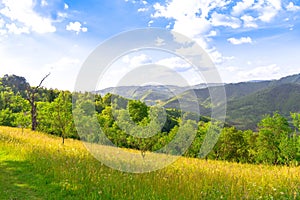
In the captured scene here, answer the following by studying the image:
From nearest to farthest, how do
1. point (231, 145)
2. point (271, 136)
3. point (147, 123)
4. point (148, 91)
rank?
point (148, 91), point (147, 123), point (271, 136), point (231, 145)

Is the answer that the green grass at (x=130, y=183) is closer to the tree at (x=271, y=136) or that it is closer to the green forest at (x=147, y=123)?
the green forest at (x=147, y=123)

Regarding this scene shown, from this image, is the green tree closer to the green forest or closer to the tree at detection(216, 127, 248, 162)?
the green forest

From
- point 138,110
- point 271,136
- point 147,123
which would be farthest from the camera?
point 271,136

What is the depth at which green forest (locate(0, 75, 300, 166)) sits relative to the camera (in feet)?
37.5

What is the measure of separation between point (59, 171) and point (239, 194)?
225 inches

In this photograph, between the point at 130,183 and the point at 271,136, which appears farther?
the point at 271,136

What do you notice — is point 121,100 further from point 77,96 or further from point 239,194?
point 239,194

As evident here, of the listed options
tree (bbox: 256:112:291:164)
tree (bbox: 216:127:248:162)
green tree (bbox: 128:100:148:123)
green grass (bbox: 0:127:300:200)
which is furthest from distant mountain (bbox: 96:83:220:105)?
tree (bbox: 216:127:248:162)

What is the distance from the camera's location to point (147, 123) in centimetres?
1086

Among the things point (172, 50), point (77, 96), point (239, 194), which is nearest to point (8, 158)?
point (77, 96)

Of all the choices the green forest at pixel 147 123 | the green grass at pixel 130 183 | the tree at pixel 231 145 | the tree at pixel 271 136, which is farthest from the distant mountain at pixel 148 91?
the tree at pixel 231 145

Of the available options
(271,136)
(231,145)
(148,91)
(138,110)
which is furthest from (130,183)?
(231,145)

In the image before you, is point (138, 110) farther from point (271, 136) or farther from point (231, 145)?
point (231, 145)

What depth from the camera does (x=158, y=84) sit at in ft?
30.4
